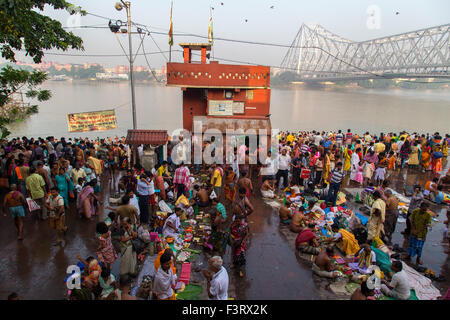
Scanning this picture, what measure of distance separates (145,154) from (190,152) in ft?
7.79

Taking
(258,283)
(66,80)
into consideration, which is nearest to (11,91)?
(258,283)

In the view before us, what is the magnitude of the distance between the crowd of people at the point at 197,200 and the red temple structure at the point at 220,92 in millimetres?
1365

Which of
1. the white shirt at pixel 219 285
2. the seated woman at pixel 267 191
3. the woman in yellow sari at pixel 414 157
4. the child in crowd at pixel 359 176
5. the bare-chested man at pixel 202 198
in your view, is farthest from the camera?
the woman in yellow sari at pixel 414 157

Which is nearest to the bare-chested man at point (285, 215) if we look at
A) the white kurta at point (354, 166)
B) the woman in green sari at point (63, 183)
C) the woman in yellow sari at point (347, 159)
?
the white kurta at point (354, 166)

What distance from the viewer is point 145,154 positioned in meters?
8.06

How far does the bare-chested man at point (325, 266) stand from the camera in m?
4.54

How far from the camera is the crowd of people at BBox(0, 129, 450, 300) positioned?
422 cm

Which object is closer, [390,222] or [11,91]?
[390,222]

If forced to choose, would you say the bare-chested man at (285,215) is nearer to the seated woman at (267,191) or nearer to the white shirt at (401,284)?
the seated woman at (267,191)

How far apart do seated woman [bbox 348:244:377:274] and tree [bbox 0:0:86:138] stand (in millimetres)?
7235
